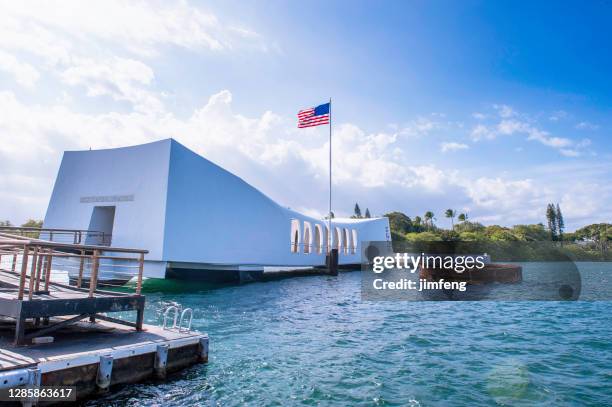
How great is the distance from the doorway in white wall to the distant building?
1.9 inches

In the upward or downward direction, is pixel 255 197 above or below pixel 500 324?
above

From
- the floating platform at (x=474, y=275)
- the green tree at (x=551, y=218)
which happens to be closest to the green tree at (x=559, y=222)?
the green tree at (x=551, y=218)

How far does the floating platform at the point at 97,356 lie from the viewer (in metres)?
4.23

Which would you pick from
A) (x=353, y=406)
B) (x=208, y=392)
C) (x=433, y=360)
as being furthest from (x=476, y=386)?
(x=208, y=392)

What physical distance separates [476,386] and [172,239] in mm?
13420

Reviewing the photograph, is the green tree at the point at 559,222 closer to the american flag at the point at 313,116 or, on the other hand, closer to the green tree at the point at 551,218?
the green tree at the point at 551,218

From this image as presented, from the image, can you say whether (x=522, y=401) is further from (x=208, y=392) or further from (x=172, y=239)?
(x=172, y=239)

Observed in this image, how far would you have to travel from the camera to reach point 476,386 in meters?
→ 5.78

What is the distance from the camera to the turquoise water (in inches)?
209

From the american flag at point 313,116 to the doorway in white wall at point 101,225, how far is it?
12.9 meters

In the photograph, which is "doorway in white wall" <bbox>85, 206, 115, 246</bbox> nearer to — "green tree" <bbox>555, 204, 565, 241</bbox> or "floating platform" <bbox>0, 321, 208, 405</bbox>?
"floating platform" <bbox>0, 321, 208, 405</bbox>

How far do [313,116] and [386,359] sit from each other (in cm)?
2050

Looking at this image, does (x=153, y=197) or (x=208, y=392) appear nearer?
(x=208, y=392)

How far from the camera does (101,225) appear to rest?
18688 millimetres
